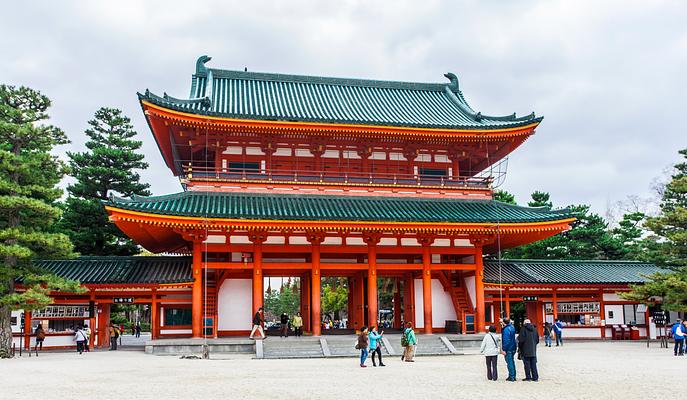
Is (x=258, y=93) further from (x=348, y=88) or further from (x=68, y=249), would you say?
(x=68, y=249)

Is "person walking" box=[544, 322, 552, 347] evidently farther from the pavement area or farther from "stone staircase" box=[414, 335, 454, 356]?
"stone staircase" box=[414, 335, 454, 356]

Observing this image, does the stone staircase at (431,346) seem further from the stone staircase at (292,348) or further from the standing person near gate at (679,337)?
the standing person near gate at (679,337)

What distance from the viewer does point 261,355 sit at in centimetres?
2319

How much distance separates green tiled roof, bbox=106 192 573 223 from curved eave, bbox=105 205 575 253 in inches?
6.8

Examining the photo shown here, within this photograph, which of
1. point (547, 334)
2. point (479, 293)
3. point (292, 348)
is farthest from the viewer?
point (547, 334)

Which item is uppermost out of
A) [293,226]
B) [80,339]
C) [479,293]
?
[293,226]

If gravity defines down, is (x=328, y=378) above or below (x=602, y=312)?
below

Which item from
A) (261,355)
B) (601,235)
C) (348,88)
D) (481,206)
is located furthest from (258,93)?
(601,235)

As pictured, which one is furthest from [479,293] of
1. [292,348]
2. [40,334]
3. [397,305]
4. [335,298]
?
[335,298]

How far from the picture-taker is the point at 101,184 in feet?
121

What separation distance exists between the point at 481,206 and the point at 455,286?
406 cm

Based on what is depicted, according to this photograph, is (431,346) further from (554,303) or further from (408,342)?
(554,303)

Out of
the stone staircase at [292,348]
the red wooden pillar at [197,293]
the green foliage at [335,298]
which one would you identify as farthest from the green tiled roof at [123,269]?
the green foliage at [335,298]

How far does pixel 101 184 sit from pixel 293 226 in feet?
56.5
